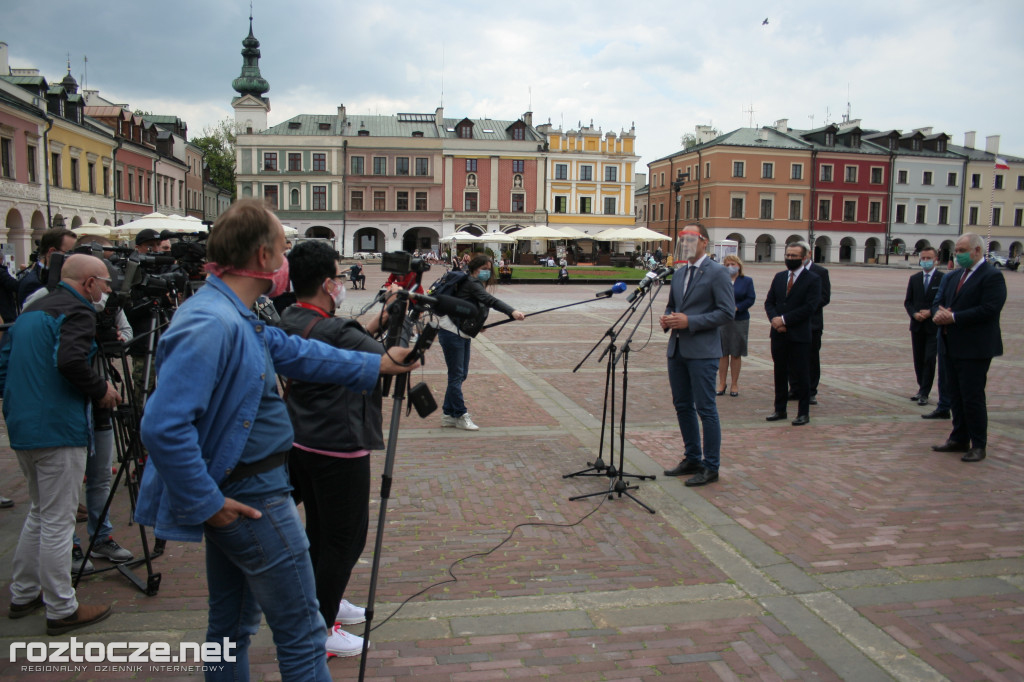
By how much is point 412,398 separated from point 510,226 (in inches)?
2515

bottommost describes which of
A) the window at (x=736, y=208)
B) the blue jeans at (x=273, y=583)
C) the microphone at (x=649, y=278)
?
the blue jeans at (x=273, y=583)

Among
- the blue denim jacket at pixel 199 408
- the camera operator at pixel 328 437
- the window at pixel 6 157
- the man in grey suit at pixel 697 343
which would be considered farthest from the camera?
the window at pixel 6 157

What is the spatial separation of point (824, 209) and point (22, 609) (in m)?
71.5

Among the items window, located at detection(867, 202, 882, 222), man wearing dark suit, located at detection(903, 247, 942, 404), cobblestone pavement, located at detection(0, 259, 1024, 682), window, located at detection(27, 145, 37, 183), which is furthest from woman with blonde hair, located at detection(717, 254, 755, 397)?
window, located at detection(867, 202, 882, 222)

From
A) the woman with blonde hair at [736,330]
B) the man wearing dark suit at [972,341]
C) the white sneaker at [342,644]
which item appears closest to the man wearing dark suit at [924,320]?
the woman with blonde hair at [736,330]

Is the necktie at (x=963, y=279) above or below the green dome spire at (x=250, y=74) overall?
below

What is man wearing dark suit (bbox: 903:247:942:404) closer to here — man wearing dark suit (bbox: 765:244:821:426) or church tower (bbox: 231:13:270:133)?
man wearing dark suit (bbox: 765:244:821:426)

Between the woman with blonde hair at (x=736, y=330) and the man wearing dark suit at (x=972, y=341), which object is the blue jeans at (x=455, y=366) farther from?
the man wearing dark suit at (x=972, y=341)

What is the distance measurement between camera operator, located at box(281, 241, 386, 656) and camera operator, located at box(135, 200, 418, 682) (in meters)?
0.58

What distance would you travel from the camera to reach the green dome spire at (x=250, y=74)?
68.2 metres

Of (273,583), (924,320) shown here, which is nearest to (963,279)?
(924,320)

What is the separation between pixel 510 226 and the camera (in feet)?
216

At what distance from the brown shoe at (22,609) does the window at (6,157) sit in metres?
32.5

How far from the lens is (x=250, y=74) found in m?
68.7
